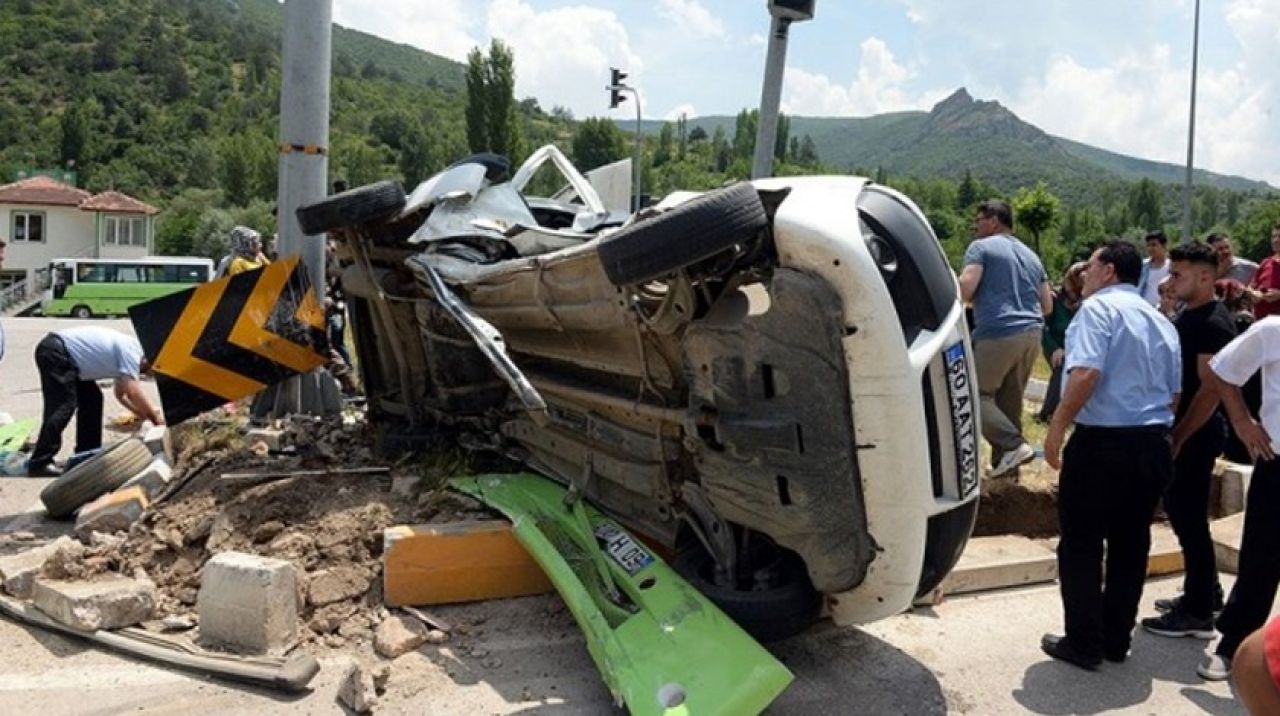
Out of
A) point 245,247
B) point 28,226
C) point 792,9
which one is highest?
point 28,226

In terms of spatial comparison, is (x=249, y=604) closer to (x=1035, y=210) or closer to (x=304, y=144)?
(x=304, y=144)

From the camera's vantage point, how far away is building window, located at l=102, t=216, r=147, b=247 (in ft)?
195

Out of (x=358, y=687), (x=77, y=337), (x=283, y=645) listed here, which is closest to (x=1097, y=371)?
(x=358, y=687)

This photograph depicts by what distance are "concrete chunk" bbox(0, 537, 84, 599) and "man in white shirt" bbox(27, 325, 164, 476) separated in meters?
2.32

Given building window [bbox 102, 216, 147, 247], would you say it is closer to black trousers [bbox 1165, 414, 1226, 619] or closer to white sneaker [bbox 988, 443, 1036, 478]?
white sneaker [bbox 988, 443, 1036, 478]

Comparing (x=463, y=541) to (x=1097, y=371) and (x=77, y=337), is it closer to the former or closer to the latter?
(x=1097, y=371)

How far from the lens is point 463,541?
13.3 ft

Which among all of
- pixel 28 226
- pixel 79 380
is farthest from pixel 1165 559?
pixel 28 226

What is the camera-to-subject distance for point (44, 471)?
6625mm

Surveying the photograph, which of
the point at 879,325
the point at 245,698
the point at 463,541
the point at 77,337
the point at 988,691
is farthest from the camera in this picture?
the point at 77,337

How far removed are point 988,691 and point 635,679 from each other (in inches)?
54.8

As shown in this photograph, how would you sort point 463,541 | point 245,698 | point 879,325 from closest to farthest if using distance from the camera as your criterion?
point 879,325 < point 245,698 < point 463,541

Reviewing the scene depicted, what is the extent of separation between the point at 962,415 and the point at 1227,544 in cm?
281

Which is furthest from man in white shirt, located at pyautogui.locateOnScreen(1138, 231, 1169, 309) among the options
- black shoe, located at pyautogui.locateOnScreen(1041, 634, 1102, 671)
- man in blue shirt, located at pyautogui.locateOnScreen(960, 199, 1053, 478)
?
black shoe, located at pyautogui.locateOnScreen(1041, 634, 1102, 671)
